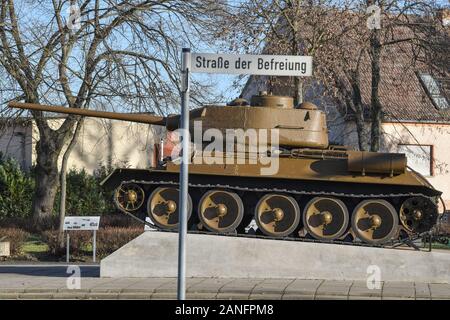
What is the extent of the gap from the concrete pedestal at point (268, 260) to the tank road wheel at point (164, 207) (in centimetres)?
41

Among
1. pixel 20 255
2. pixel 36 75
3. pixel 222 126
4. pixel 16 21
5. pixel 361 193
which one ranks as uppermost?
pixel 16 21

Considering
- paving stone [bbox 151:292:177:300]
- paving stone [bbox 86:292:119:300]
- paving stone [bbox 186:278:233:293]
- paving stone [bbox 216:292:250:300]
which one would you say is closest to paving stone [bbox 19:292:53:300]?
paving stone [bbox 86:292:119:300]

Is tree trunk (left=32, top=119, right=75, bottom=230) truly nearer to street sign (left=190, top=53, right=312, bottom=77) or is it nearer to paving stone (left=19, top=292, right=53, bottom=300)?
paving stone (left=19, top=292, right=53, bottom=300)

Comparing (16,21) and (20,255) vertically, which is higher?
(16,21)

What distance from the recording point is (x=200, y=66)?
336 inches

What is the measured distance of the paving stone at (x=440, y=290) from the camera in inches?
501

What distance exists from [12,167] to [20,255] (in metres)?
12.4

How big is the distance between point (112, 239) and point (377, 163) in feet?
32.9

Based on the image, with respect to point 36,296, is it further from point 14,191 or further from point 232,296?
point 14,191

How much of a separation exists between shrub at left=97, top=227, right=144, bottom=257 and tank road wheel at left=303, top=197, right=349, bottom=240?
320 inches

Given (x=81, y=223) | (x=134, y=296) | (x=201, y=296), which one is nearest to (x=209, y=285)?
(x=201, y=296)

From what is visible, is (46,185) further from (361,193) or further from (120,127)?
(361,193)

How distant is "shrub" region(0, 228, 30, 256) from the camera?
2247 centimetres
